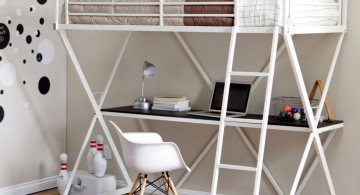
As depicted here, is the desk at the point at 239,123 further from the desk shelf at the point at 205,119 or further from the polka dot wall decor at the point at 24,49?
the polka dot wall decor at the point at 24,49

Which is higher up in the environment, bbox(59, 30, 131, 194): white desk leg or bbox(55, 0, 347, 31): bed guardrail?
bbox(55, 0, 347, 31): bed guardrail

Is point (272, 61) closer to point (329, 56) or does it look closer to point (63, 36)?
point (329, 56)

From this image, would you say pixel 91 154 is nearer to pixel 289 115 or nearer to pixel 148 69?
pixel 148 69

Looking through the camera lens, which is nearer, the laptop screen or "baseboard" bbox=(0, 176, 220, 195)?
the laptop screen

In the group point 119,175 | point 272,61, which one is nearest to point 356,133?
point 272,61

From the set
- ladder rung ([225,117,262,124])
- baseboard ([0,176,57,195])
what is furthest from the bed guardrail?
baseboard ([0,176,57,195])

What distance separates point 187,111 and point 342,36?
115 centimetres

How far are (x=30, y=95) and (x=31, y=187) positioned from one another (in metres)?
0.69

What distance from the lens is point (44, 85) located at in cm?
528

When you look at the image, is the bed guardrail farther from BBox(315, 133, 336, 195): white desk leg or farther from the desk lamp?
BBox(315, 133, 336, 195): white desk leg

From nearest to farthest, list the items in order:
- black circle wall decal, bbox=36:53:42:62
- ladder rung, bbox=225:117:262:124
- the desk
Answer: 1. ladder rung, bbox=225:117:262:124
2. the desk
3. black circle wall decal, bbox=36:53:42:62

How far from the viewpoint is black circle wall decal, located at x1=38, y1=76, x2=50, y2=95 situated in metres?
5.25

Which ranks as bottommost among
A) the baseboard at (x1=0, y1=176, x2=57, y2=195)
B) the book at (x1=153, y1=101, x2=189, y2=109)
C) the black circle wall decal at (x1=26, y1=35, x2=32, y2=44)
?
the baseboard at (x1=0, y1=176, x2=57, y2=195)

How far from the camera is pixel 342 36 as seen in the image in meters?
4.23
